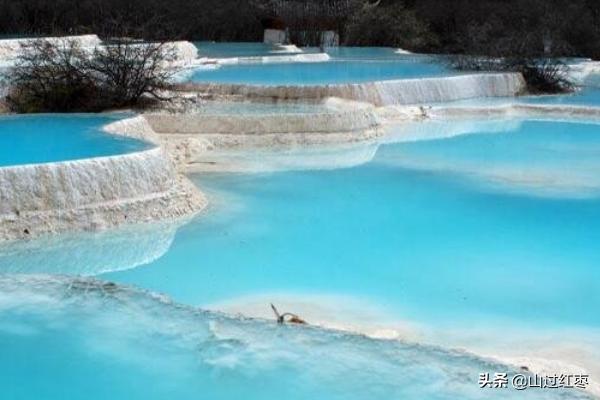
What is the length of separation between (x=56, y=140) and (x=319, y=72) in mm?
8394

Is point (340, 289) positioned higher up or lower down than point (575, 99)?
lower down

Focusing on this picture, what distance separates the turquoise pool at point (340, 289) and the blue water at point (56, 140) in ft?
2.95

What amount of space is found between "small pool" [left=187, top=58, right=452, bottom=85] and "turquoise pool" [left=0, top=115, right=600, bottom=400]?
15.5 ft

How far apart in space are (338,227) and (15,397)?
12.0 feet

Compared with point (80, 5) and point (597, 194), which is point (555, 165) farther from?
point (80, 5)

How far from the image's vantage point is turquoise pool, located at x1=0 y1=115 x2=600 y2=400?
13.0 feet

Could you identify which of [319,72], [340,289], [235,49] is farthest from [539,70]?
[340,289]

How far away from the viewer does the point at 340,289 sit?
5.69 m

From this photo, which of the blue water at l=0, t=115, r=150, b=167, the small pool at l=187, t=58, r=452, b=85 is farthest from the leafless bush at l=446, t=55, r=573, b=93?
the blue water at l=0, t=115, r=150, b=167

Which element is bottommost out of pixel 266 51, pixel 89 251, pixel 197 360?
pixel 89 251

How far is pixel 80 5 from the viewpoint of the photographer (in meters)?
24.0

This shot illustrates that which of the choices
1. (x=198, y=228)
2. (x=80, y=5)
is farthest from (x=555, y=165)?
(x=80, y=5)

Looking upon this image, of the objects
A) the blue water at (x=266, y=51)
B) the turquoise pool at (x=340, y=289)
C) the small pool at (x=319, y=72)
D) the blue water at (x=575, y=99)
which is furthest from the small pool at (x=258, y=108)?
the blue water at (x=266, y=51)

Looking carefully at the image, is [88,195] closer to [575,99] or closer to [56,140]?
[56,140]
